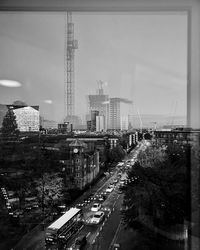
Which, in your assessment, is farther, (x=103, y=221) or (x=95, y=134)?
(x=95, y=134)

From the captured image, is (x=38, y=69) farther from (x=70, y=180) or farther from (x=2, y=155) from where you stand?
(x=70, y=180)

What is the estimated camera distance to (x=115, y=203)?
51.8 inches

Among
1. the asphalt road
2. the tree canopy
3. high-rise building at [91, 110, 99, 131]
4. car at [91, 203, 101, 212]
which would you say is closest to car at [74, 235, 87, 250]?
the asphalt road

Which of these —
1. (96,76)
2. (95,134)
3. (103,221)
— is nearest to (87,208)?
(103,221)

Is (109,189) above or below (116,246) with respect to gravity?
above

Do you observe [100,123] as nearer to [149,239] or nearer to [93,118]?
[93,118]

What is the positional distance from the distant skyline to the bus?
1.93 ft

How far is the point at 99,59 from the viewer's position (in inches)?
54.2

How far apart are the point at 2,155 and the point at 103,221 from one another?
75cm

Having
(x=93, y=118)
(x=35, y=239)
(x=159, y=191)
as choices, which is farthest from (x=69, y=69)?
(x=35, y=239)

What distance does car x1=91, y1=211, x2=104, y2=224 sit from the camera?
51.4 inches

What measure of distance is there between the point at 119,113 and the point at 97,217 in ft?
2.18

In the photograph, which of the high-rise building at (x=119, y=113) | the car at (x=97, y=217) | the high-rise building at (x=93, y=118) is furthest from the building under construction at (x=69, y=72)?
the car at (x=97, y=217)

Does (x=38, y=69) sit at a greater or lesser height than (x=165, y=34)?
lesser
